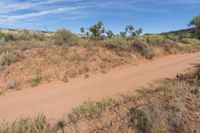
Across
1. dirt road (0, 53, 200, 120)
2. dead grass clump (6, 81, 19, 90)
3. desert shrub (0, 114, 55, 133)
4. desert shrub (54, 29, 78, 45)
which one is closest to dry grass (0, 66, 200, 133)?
desert shrub (0, 114, 55, 133)

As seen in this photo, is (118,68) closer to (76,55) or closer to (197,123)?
(76,55)

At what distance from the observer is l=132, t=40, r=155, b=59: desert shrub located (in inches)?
656

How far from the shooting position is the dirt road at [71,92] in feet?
25.3

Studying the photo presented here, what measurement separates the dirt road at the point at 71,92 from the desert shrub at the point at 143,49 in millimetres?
3404

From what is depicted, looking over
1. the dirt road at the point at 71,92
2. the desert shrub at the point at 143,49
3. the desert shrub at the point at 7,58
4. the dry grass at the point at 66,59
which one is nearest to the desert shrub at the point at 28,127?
the dirt road at the point at 71,92

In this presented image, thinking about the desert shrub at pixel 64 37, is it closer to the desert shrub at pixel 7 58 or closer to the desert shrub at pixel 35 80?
the desert shrub at pixel 7 58

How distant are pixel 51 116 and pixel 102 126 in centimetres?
194

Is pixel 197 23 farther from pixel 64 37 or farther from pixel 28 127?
pixel 28 127

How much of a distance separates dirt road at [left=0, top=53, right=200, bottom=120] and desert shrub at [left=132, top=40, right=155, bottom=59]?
134 inches

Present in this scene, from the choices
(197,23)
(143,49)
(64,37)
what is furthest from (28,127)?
(197,23)

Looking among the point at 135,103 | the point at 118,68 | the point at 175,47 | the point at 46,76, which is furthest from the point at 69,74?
the point at 175,47

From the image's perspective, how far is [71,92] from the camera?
372 inches

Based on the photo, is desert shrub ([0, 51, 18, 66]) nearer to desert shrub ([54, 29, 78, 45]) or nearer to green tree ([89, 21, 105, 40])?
desert shrub ([54, 29, 78, 45])

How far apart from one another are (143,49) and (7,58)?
887cm
